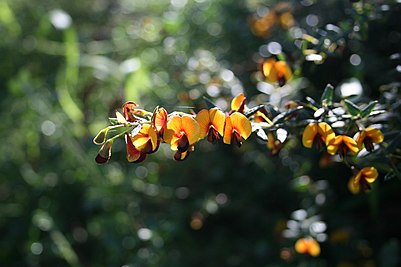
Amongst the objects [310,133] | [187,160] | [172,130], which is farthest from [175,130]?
[187,160]

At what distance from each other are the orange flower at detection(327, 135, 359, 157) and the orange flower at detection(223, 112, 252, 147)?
5.5 inches

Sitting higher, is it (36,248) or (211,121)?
(211,121)

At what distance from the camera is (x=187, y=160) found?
5.72 ft

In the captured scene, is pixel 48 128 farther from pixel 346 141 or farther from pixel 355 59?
pixel 346 141

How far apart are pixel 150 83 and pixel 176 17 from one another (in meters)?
0.22

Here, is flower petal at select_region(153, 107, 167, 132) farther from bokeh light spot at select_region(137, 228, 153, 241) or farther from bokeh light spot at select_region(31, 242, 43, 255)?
bokeh light spot at select_region(31, 242, 43, 255)

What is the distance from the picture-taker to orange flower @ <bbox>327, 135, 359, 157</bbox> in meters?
0.89

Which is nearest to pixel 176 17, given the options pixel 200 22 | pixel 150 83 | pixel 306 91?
pixel 200 22

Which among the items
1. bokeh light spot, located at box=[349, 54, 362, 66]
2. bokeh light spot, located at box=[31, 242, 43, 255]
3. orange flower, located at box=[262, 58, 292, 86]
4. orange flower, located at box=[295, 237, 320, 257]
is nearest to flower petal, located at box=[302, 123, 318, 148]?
orange flower, located at box=[262, 58, 292, 86]

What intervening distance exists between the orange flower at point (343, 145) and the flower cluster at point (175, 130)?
0.46 ft

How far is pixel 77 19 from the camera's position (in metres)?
2.48

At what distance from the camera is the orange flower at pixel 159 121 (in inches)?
32.0

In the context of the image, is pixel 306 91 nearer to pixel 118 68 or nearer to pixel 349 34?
pixel 349 34

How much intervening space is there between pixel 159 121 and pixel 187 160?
93 cm
